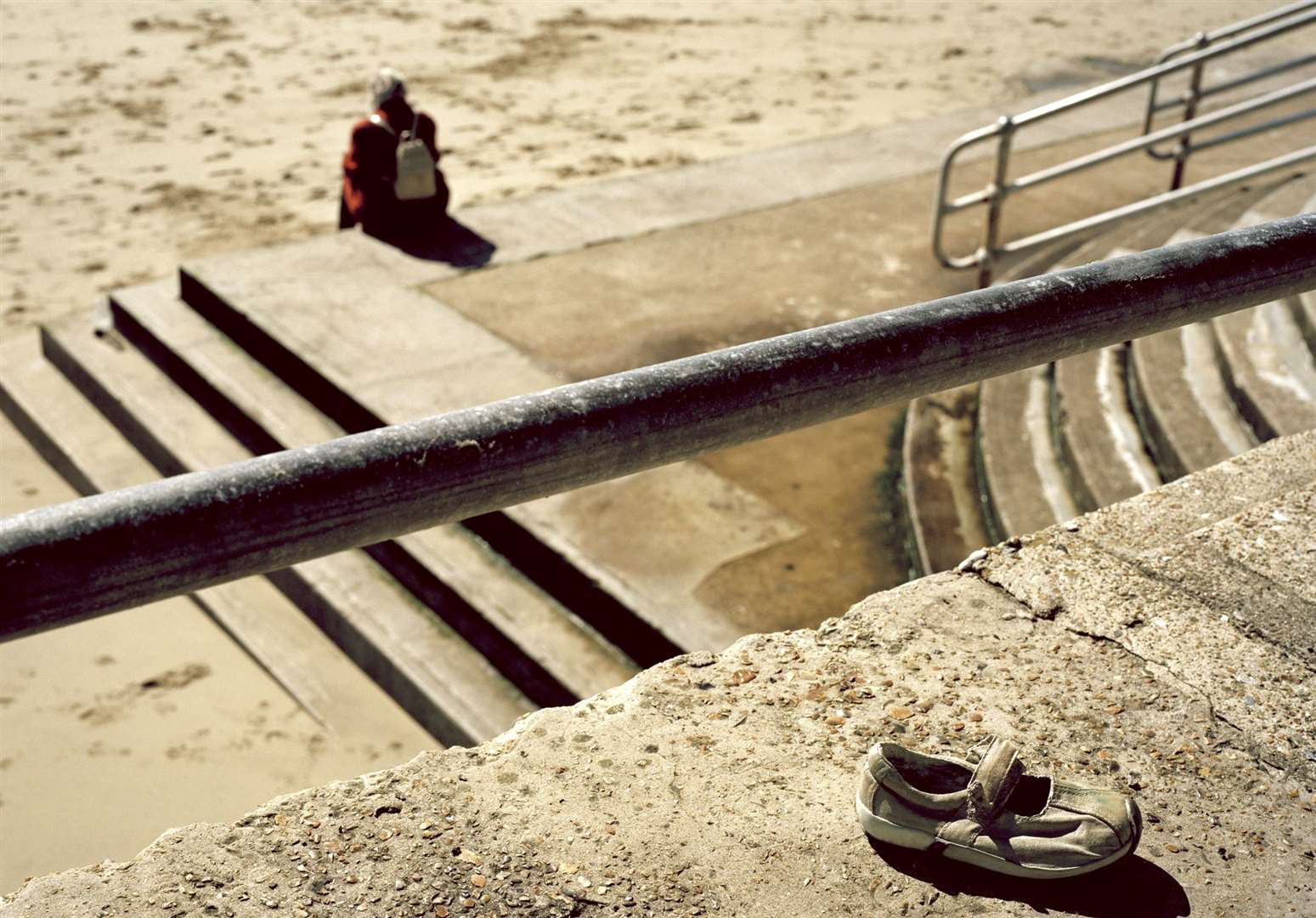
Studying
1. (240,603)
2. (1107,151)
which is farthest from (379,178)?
(1107,151)

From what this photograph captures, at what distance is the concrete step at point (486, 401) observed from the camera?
443 cm

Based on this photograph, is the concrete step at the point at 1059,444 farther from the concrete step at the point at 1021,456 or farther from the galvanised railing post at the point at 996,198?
the galvanised railing post at the point at 996,198

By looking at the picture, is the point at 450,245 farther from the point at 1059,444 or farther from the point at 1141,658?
the point at 1141,658

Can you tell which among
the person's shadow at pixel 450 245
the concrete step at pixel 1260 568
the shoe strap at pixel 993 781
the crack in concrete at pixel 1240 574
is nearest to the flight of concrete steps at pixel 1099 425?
the concrete step at pixel 1260 568

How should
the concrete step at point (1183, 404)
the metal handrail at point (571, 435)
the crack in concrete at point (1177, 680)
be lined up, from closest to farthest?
the metal handrail at point (571, 435) < the crack in concrete at point (1177, 680) < the concrete step at point (1183, 404)

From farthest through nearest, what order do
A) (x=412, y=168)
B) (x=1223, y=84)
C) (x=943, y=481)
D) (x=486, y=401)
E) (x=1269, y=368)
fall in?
(x=412, y=168), (x=1223, y=84), (x=486, y=401), (x=943, y=481), (x=1269, y=368)

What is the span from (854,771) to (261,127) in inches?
397

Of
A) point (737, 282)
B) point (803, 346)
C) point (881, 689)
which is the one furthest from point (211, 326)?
point (803, 346)

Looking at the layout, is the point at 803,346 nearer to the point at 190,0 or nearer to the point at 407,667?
the point at 407,667

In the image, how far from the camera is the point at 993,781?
1574 millimetres

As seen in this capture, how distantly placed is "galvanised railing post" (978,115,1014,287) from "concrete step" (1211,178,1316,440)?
117 centimetres

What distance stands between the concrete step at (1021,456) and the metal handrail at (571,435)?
329 centimetres

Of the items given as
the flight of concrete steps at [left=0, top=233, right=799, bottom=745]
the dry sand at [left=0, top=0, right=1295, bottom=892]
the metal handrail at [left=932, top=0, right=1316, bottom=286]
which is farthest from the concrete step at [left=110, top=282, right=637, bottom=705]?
the metal handrail at [left=932, top=0, right=1316, bottom=286]

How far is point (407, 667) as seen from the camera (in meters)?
4.69
